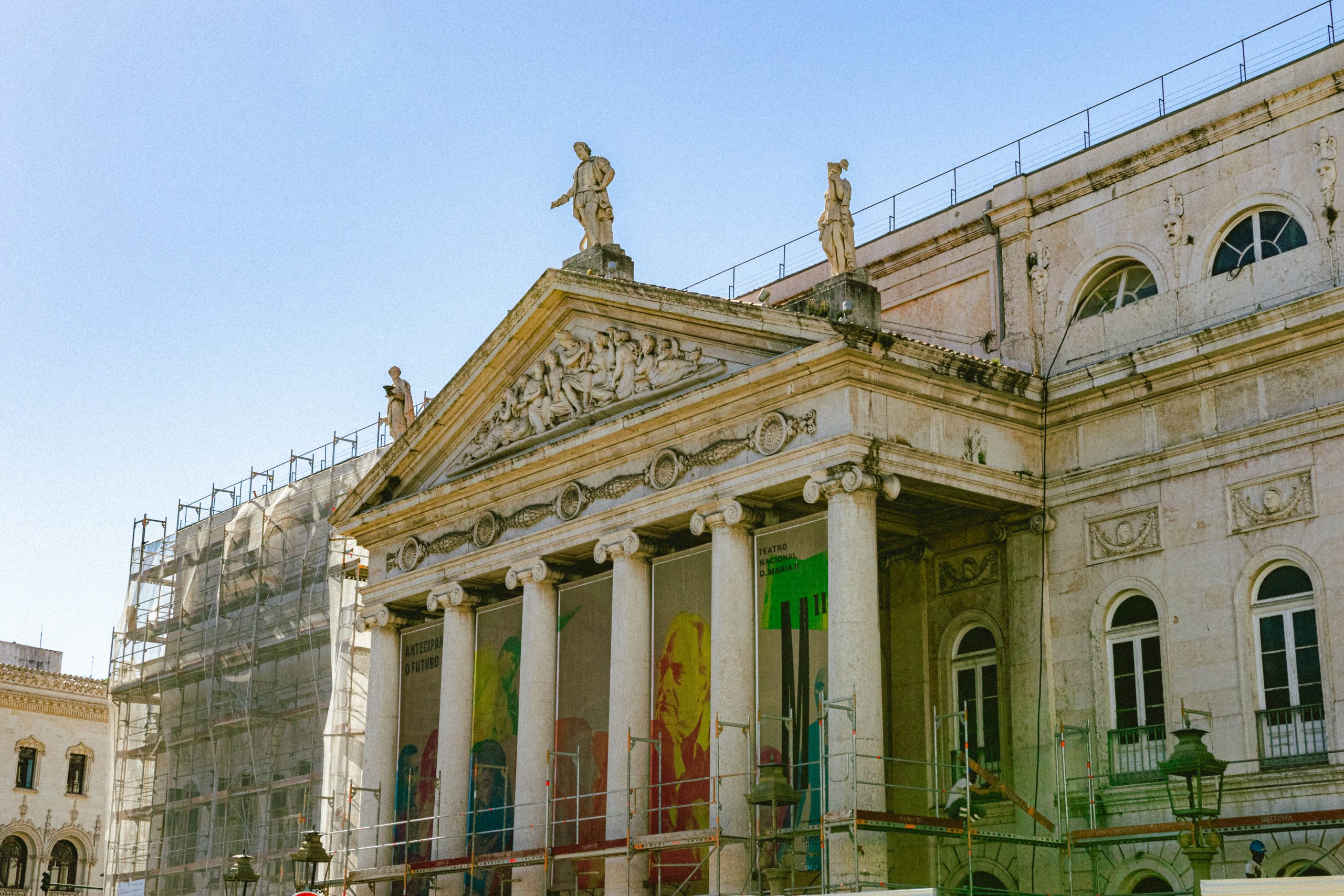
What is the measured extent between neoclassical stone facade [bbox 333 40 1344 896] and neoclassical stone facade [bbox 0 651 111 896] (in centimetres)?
3120

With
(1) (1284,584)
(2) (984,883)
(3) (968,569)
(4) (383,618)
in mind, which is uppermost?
(4) (383,618)

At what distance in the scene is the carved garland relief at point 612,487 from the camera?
2431 cm

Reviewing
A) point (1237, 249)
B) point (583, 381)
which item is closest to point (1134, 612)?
point (1237, 249)

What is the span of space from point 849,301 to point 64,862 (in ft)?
140

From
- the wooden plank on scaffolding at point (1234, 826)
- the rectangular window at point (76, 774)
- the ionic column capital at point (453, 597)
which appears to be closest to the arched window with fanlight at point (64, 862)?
the rectangular window at point (76, 774)

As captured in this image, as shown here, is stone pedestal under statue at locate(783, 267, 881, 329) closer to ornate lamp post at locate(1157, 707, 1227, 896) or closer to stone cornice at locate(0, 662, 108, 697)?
ornate lamp post at locate(1157, 707, 1227, 896)

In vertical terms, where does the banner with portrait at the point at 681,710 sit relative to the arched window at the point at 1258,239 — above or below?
below

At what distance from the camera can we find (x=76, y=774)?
57625mm

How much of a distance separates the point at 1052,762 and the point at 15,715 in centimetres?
4210

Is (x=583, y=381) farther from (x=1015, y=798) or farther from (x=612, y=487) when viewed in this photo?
(x=1015, y=798)

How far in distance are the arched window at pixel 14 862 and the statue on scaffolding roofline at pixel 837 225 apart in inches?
1627

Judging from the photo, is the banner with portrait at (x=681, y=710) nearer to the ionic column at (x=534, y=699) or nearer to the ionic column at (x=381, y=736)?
the ionic column at (x=534, y=699)

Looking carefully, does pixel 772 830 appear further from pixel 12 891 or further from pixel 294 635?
pixel 12 891

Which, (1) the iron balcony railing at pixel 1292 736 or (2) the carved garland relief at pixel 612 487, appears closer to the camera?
(1) the iron balcony railing at pixel 1292 736
